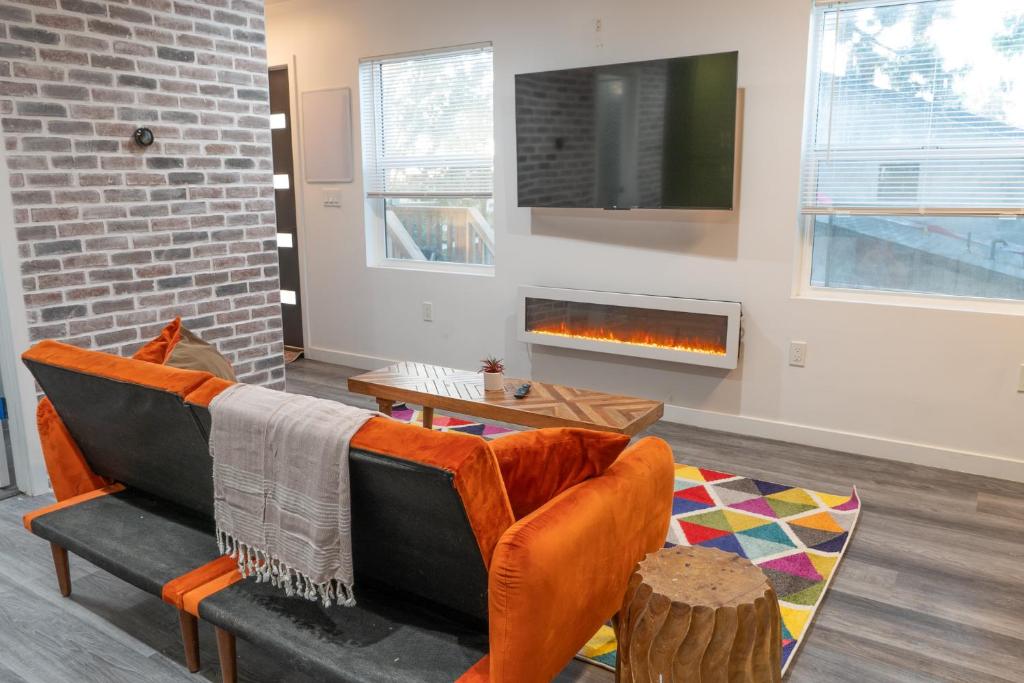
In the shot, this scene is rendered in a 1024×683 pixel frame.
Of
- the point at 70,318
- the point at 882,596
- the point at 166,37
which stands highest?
the point at 166,37

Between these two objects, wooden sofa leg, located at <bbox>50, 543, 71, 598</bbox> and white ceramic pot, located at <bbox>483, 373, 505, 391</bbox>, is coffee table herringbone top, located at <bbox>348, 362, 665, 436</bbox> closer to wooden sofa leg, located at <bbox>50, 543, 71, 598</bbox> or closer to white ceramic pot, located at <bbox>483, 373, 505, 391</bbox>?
white ceramic pot, located at <bbox>483, 373, 505, 391</bbox>

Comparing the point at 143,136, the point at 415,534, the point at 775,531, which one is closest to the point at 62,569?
the point at 415,534

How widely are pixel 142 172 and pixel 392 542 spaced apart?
8.49ft

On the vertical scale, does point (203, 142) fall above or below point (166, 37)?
below

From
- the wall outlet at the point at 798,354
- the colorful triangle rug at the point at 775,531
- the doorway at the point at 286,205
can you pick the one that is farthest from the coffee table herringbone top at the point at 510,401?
the doorway at the point at 286,205

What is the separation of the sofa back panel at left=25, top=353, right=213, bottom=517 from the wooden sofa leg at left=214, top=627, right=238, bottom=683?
0.40 m

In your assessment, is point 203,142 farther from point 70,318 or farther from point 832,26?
point 832,26

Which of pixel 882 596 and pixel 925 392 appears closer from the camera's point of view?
pixel 882 596

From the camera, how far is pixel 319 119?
18.1ft

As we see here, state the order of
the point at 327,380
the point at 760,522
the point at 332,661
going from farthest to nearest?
the point at 327,380 → the point at 760,522 → the point at 332,661

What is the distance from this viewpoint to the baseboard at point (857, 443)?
3.56 metres

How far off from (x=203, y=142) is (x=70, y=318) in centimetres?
105

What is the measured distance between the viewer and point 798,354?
3.95m

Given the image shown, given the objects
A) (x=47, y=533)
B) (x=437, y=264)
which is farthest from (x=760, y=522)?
(x=437, y=264)
